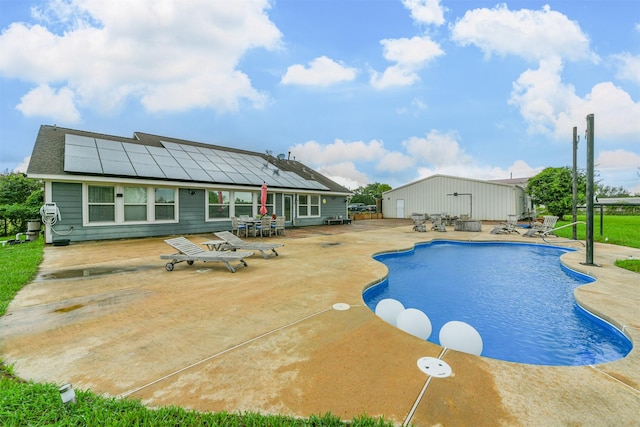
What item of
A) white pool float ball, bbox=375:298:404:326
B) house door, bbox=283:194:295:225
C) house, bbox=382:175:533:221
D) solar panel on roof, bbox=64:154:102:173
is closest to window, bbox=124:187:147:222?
solar panel on roof, bbox=64:154:102:173

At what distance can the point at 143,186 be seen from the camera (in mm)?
11555

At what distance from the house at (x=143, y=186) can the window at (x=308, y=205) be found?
0.27 meters

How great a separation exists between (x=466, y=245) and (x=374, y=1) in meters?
12.2

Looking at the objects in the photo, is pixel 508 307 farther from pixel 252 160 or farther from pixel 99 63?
pixel 99 63

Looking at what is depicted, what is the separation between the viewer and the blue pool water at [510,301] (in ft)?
11.8

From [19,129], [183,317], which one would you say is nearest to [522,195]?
[183,317]

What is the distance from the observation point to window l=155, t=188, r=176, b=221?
1195cm

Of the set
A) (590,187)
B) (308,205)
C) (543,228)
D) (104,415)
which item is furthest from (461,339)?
(308,205)

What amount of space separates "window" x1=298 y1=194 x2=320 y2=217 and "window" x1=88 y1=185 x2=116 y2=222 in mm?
9779

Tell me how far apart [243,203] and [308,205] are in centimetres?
486

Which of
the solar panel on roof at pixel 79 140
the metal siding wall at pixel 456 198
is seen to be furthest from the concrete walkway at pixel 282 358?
the metal siding wall at pixel 456 198

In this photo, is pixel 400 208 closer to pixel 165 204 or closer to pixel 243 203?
pixel 243 203

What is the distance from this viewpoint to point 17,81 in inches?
643

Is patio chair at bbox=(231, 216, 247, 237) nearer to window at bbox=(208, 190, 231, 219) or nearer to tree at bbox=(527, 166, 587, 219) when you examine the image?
window at bbox=(208, 190, 231, 219)
